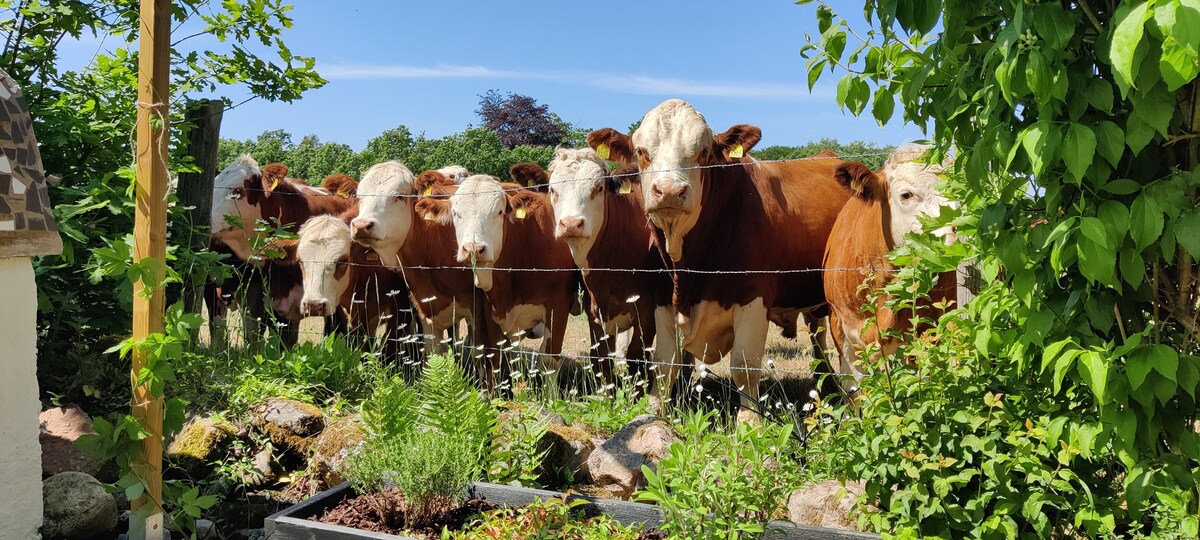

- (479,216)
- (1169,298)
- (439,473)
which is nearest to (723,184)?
(479,216)

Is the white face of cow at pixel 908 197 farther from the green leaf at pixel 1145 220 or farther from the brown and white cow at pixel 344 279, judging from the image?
the brown and white cow at pixel 344 279

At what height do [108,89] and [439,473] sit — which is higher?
[108,89]

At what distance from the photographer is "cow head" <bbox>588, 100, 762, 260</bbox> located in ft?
17.3

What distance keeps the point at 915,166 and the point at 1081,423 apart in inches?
104

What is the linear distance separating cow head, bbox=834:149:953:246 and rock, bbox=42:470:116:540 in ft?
12.9

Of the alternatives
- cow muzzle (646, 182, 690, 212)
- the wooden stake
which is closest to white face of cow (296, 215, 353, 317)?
cow muzzle (646, 182, 690, 212)

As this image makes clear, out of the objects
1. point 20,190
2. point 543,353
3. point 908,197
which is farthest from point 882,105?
point 543,353

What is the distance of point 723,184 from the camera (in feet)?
19.0

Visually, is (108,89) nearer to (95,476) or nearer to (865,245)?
(95,476)

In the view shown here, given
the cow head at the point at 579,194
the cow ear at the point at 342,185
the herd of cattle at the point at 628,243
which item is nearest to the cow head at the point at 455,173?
the herd of cattle at the point at 628,243

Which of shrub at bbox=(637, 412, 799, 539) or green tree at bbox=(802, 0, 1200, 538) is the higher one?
green tree at bbox=(802, 0, 1200, 538)

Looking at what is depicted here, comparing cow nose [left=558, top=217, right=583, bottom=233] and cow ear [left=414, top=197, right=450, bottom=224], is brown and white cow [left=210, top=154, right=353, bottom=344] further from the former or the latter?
cow nose [left=558, top=217, right=583, bottom=233]

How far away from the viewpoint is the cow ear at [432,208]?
289 inches

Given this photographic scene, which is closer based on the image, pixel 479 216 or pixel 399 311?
pixel 479 216
